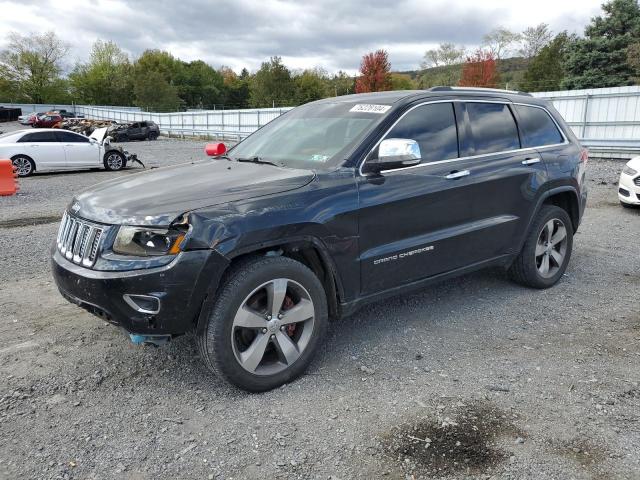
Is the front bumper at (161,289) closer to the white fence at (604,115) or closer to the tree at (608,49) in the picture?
the white fence at (604,115)

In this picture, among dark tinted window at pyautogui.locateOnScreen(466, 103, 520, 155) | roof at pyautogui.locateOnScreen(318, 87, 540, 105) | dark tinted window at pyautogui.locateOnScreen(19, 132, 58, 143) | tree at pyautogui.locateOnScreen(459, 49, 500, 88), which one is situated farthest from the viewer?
tree at pyautogui.locateOnScreen(459, 49, 500, 88)

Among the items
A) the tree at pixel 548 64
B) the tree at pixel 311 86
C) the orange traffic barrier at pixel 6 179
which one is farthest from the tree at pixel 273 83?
the orange traffic barrier at pixel 6 179

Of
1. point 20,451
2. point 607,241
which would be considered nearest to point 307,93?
point 607,241

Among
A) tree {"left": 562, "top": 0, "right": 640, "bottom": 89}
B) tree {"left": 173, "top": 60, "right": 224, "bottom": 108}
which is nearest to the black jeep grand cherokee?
tree {"left": 562, "top": 0, "right": 640, "bottom": 89}

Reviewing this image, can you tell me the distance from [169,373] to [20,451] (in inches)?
39.1

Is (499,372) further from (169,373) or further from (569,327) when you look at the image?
(169,373)

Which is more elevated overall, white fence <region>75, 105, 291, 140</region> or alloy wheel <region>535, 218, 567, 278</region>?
white fence <region>75, 105, 291, 140</region>

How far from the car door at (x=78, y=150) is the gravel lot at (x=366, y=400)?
41.0 ft

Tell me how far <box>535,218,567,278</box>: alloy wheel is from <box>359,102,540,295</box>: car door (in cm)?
52

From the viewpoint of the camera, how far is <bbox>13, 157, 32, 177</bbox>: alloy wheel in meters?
15.0

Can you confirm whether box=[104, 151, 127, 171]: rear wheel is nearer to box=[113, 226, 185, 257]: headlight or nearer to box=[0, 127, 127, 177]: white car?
box=[0, 127, 127, 177]: white car

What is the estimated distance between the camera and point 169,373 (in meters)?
3.52

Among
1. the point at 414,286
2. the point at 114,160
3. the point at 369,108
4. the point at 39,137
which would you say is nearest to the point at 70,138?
the point at 39,137

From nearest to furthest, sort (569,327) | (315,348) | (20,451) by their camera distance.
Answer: (20,451), (315,348), (569,327)
